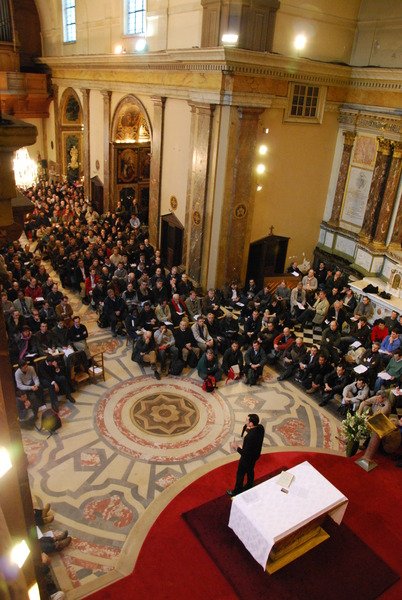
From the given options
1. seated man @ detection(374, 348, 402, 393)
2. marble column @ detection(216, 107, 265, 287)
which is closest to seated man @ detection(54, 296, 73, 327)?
marble column @ detection(216, 107, 265, 287)

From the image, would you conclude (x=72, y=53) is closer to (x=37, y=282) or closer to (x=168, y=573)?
(x=37, y=282)

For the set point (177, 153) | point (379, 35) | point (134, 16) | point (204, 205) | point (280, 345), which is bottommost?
point (280, 345)

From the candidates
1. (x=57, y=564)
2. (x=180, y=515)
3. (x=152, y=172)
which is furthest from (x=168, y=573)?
(x=152, y=172)

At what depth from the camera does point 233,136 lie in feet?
41.6

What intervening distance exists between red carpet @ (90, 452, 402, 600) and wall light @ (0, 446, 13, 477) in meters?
3.88

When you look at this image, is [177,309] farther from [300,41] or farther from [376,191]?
[300,41]

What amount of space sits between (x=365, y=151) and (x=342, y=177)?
1.08 m

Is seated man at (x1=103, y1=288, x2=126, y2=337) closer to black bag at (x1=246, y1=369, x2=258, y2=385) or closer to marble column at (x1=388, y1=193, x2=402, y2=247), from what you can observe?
black bag at (x1=246, y1=369, x2=258, y2=385)

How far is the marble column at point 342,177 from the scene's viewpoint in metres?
14.9

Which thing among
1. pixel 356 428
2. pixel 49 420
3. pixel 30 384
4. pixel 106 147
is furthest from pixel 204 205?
pixel 106 147

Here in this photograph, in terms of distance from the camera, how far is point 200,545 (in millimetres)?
6555

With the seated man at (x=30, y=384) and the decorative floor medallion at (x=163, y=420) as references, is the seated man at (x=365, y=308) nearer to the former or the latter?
the decorative floor medallion at (x=163, y=420)

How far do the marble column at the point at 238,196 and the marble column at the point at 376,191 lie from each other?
12.1 feet

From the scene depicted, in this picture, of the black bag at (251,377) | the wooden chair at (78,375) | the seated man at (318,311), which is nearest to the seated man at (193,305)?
the black bag at (251,377)
